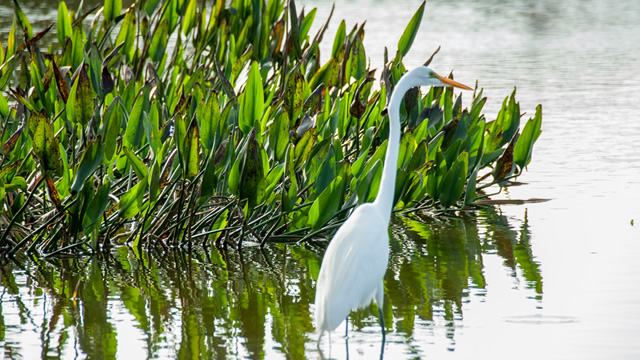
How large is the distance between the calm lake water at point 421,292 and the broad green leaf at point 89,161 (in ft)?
1.87

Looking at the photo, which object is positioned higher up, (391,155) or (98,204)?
(391,155)

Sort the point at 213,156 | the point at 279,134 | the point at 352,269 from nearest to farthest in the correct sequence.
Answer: the point at 352,269, the point at 213,156, the point at 279,134

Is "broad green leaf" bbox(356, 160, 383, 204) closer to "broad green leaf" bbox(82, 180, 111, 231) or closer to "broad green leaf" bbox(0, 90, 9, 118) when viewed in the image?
"broad green leaf" bbox(82, 180, 111, 231)

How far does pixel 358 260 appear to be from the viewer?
346cm

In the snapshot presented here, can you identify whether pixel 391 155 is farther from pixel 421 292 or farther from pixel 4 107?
pixel 4 107

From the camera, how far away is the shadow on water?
11.6ft

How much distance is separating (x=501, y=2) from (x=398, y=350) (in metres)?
22.3

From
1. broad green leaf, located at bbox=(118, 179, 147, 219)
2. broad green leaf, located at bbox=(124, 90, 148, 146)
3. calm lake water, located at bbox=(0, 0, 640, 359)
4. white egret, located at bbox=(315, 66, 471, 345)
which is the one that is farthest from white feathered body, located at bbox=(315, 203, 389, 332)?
broad green leaf, located at bbox=(124, 90, 148, 146)

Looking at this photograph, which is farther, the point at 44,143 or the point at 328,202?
the point at 328,202

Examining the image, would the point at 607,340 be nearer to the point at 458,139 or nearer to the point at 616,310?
the point at 616,310

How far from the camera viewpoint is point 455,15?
66.8ft

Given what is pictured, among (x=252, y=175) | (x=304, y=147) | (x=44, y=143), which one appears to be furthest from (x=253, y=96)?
(x=44, y=143)

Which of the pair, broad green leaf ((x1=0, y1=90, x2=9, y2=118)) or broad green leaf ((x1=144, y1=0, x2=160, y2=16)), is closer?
broad green leaf ((x1=0, y1=90, x2=9, y2=118))

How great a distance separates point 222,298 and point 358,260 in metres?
0.99
